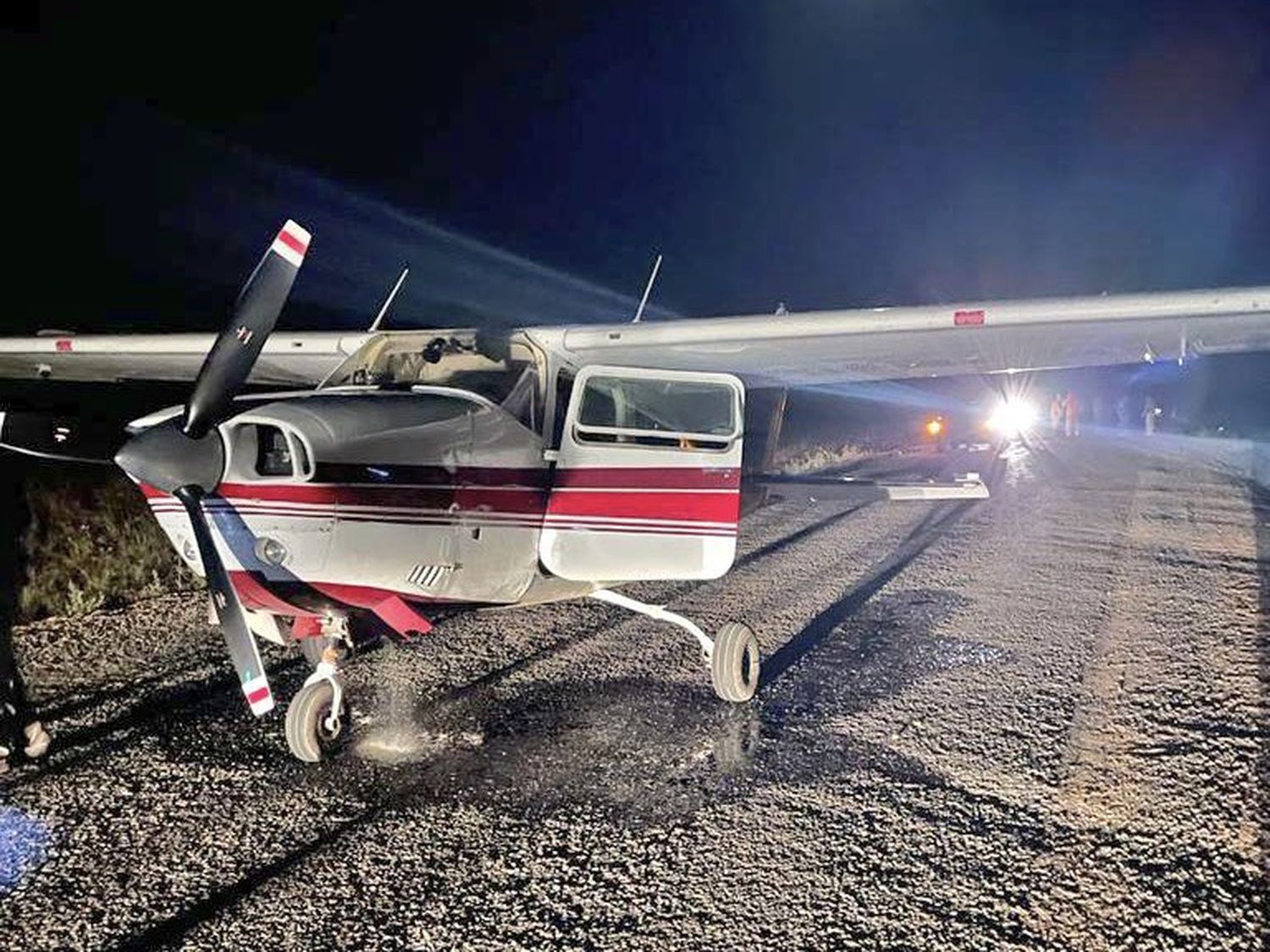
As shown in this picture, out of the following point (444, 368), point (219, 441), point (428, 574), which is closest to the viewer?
point (219, 441)

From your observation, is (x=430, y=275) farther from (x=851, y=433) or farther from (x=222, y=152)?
(x=851, y=433)

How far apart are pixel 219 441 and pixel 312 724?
154 cm

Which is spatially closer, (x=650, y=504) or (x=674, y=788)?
(x=674, y=788)

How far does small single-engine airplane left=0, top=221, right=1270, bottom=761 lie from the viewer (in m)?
4.32

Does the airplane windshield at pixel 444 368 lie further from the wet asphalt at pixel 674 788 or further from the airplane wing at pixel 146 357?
the wet asphalt at pixel 674 788

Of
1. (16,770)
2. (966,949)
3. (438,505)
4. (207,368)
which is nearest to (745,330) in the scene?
(438,505)

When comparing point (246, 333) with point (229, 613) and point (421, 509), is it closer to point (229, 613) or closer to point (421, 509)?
point (421, 509)

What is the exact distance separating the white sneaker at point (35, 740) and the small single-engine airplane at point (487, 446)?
123 centimetres

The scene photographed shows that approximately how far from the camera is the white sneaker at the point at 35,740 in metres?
4.80

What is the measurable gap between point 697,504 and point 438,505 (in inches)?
74.1

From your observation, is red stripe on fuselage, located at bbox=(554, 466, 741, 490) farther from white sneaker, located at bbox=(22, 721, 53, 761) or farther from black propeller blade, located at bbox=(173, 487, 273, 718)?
white sneaker, located at bbox=(22, 721, 53, 761)

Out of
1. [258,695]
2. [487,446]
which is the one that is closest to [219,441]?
[258,695]

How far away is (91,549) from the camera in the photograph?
897 centimetres

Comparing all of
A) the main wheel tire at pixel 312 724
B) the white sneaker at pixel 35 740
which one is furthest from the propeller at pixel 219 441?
the white sneaker at pixel 35 740
